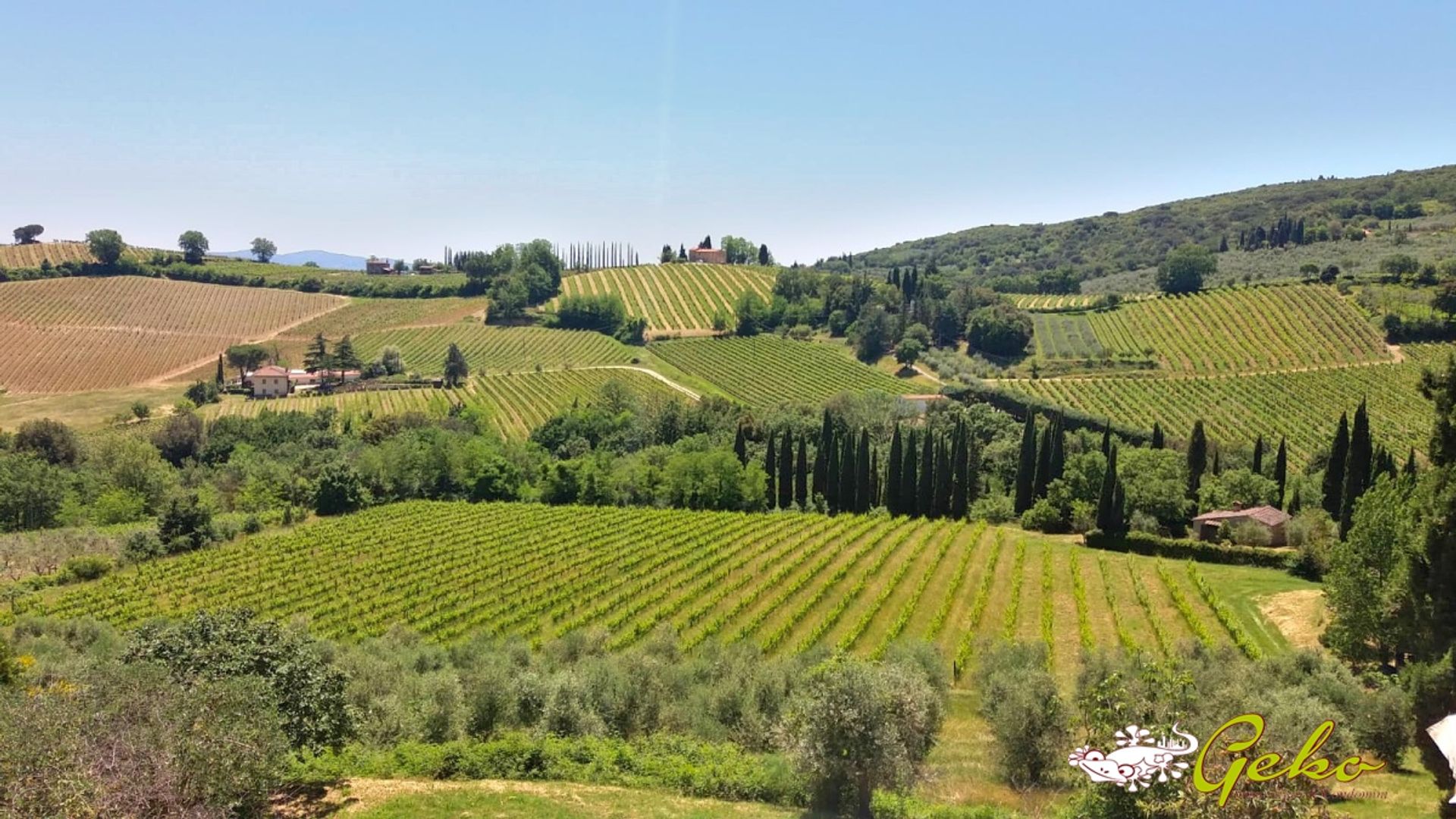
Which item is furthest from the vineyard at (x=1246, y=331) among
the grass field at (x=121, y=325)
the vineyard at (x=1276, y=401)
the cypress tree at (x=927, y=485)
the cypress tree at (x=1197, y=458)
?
the grass field at (x=121, y=325)

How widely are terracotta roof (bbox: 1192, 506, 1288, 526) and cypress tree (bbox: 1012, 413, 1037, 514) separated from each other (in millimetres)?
12544

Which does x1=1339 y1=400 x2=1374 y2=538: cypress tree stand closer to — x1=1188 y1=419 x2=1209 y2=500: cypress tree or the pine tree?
x1=1188 y1=419 x2=1209 y2=500: cypress tree

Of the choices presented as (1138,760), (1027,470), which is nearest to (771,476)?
(1027,470)

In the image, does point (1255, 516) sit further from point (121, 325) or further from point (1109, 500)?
point (121, 325)

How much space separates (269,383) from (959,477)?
93.0 meters

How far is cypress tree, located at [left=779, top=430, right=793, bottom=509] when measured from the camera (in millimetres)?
72625

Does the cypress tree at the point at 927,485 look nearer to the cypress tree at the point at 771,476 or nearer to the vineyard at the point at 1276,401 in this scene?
the cypress tree at the point at 771,476

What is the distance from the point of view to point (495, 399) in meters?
106

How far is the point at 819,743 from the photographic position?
17.7 metres

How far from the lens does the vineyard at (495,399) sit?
9875cm

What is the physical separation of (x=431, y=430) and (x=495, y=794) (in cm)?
6771

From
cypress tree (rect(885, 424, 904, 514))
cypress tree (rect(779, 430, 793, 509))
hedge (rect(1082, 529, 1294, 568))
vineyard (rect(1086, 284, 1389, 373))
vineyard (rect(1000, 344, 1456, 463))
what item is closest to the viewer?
hedge (rect(1082, 529, 1294, 568))

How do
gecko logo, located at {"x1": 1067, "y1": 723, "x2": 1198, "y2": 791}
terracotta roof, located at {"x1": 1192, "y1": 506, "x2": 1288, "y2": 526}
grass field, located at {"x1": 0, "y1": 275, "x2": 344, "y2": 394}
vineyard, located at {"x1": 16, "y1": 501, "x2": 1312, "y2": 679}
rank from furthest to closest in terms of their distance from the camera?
grass field, located at {"x1": 0, "y1": 275, "x2": 344, "y2": 394}, terracotta roof, located at {"x1": 1192, "y1": 506, "x2": 1288, "y2": 526}, vineyard, located at {"x1": 16, "y1": 501, "x2": 1312, "y2": 679}, gecko logo, located at {"x1": 1067, "y1": 723, "x2": 1198, "y2": 791}

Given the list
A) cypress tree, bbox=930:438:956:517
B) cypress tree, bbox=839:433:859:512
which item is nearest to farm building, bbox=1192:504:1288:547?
cypress tree, bbox=930:438:956:517
